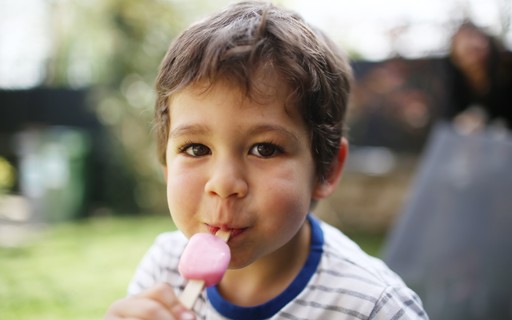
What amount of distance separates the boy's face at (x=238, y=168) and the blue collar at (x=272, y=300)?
177 millimetres

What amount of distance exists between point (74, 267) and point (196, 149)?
12.5 feet

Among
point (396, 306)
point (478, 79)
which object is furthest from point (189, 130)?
point (478, 79)

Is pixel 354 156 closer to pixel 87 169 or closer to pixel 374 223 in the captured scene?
pixel 374 223

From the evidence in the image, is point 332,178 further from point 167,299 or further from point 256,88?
Answer: point 167,299

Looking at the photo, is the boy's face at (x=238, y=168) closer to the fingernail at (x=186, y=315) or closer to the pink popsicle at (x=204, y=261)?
the pink popsicle at (x=204, y=261)

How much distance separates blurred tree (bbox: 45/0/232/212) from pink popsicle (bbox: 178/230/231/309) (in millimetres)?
6228

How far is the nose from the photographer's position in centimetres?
117

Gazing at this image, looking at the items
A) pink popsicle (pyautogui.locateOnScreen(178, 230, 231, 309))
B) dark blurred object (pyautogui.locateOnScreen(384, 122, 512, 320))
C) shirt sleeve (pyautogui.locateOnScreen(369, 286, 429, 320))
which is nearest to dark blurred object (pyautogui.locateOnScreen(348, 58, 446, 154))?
dark blurred object (pyautogui.locateOnScreen(384, 122, 512, 320))

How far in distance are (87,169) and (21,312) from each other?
4.47 meters

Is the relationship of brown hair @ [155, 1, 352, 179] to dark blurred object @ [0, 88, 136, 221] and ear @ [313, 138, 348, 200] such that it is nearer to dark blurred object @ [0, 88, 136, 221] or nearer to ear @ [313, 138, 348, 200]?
ear @ [313, 138, 348, 200]

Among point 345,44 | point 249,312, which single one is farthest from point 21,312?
point 345,44

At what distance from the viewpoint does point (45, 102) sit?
9.70m

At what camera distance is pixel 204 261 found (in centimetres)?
115

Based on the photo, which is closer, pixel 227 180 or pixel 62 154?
pixel 227 180
